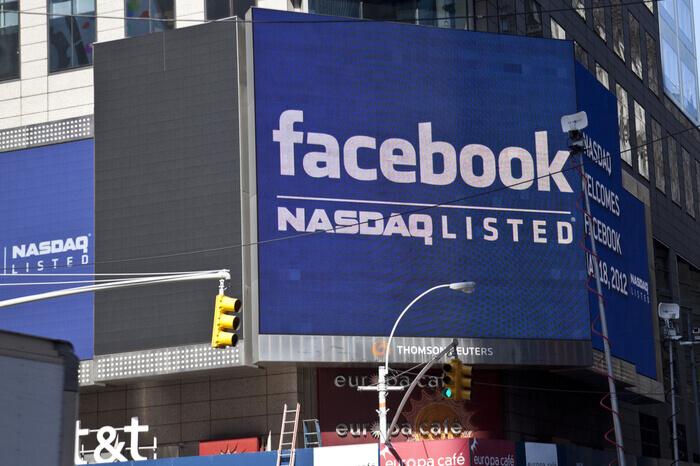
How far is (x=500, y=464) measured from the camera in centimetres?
4191

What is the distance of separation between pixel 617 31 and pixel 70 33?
3285 centimetres

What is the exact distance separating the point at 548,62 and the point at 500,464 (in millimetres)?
17989

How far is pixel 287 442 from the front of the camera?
43.2 m

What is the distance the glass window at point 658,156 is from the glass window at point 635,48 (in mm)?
3535

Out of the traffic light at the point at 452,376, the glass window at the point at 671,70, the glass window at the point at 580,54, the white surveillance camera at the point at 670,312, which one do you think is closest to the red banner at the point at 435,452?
the traffic light at the point at 452,376

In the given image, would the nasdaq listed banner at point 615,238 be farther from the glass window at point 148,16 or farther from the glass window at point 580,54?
the glass window at point 148,16

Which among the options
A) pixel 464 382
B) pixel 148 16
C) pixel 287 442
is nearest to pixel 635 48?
pixel 148 16

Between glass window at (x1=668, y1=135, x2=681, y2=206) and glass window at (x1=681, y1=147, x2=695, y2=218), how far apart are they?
198cm

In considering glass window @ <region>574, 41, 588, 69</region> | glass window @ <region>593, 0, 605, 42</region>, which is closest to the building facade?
glass window @ <region>574, 41, 588, 69</region>

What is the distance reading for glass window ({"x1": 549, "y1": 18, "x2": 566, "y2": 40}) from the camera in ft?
184

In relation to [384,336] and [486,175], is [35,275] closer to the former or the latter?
[384,336]

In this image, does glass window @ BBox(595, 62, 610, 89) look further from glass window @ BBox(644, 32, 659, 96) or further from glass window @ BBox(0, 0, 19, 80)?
glass window @ BBox(0, 0, 19, 80)

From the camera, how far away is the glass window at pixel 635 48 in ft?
225

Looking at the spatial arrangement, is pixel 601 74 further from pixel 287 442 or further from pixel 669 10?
pixel 287 442
